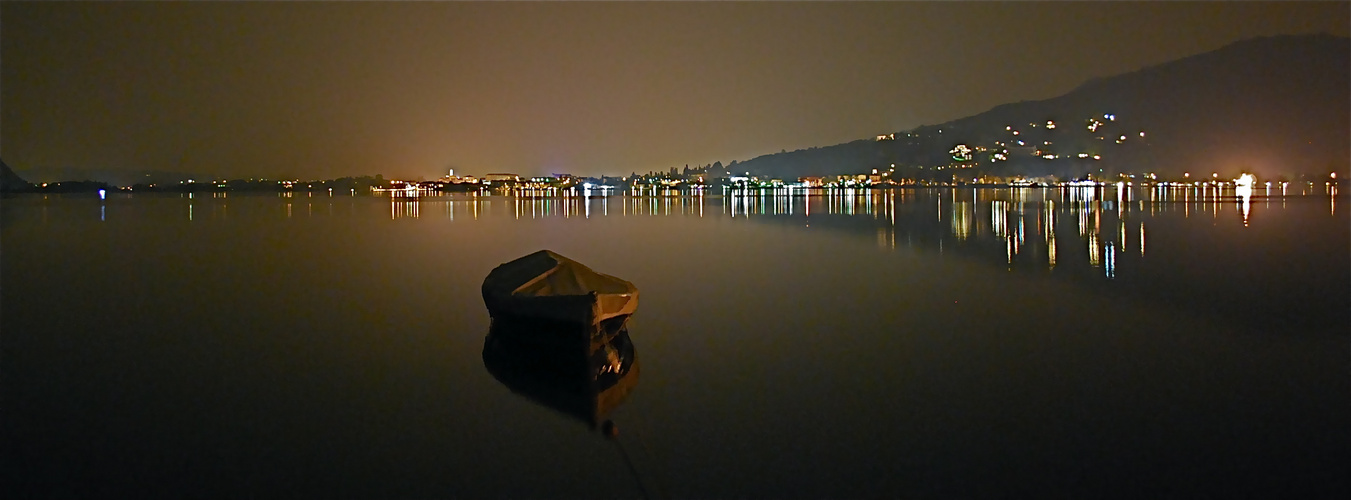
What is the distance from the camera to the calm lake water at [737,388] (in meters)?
6.71

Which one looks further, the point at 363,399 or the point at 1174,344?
the point at 1174,344

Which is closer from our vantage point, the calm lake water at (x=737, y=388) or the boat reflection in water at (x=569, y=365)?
the calm lake water at (x=737, y=388)

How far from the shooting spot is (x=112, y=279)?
2169cm

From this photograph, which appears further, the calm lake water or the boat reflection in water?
the boat reflection in water

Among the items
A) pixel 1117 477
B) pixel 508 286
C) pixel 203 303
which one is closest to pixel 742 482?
pixel 1117 477

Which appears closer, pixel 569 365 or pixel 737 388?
pixel 737 388

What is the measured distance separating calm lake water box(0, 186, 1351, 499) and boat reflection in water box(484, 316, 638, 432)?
244 mm

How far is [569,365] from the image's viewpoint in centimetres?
953

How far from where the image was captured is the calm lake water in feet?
22.0

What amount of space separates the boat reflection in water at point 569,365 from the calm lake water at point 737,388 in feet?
0.80

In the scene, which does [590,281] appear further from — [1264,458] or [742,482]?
[1264,458]

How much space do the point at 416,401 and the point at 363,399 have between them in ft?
2.00

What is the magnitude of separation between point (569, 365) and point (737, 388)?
1.86 meters

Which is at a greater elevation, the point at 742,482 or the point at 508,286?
the point at 508,286
